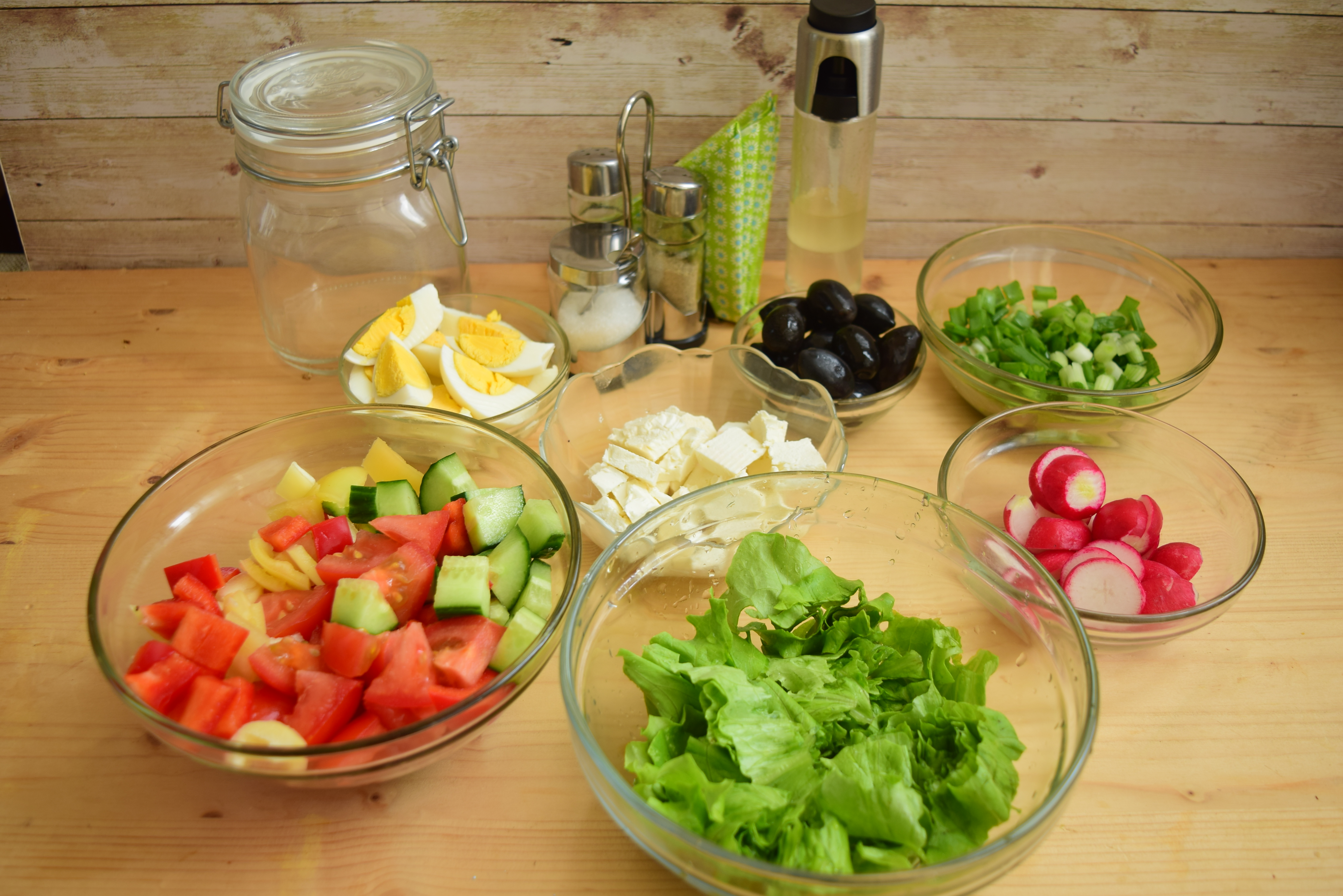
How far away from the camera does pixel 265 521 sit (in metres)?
1.07

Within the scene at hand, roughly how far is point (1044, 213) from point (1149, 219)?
0.20 metres

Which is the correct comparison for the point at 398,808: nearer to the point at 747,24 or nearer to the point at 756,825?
the point at 756,825

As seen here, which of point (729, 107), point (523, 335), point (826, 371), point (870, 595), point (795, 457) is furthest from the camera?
point (729, 107)

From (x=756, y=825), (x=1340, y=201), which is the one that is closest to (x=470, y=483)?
(x=756, y=825)

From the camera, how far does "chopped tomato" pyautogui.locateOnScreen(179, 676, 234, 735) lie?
2.55ft

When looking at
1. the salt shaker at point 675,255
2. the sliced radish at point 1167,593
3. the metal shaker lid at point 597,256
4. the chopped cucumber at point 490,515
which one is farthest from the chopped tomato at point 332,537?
the sliced radish at point 1167,593

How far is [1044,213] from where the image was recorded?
64.3 inches

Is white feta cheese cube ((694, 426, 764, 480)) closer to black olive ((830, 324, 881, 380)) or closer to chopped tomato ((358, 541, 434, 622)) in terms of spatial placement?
black olive ((830, 324, 881, 380))

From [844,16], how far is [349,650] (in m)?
0.98

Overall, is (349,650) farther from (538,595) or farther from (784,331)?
(784,331)

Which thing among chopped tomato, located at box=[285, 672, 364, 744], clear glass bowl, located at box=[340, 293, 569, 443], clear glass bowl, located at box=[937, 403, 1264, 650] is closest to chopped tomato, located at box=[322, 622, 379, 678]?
A: chopped tomato, located at box=[285, 672, 364, 744]

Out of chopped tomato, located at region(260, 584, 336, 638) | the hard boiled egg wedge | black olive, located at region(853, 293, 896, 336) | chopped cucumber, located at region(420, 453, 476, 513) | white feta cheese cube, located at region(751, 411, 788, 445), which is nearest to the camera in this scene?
chopped tomato, located at region(260, 584, 336, 638)

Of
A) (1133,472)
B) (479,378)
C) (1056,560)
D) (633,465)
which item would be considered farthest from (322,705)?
(1133,472)

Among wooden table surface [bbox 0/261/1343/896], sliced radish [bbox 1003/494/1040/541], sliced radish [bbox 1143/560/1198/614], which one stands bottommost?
wooden table surface [bbox 0/261/1343/896]
